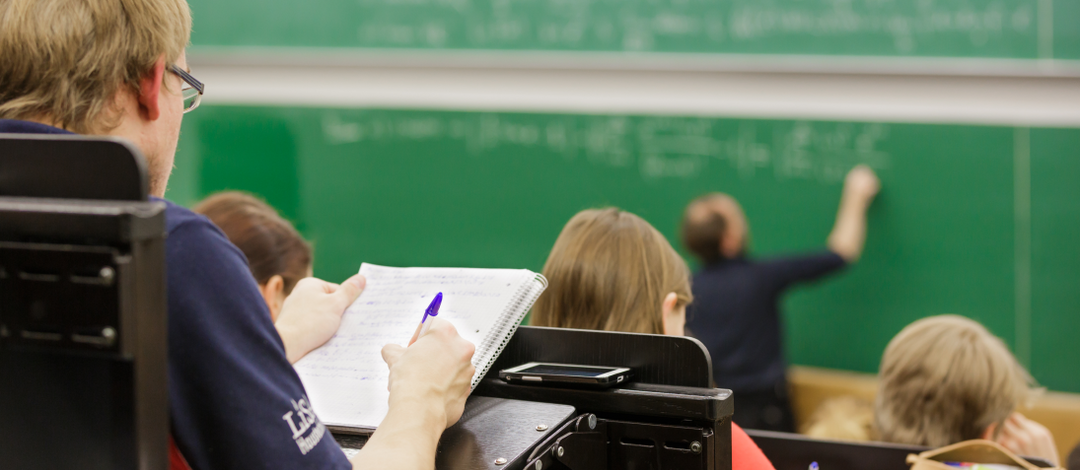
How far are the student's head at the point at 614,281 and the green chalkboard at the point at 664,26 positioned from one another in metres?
1.55

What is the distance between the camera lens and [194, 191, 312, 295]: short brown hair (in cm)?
181

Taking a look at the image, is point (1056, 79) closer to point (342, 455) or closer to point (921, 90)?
point (921, 90)

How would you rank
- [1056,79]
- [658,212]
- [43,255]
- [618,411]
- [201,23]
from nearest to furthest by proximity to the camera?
[43,255]
[618,411]
[1056,79]
[658,212]
[201,23]

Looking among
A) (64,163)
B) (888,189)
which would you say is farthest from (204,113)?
(64,163)

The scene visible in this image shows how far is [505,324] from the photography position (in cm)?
95

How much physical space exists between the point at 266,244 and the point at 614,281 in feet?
2.57

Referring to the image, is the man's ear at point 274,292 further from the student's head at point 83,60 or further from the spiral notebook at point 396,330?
the student's head at point 83,60

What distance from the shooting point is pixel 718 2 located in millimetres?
2920

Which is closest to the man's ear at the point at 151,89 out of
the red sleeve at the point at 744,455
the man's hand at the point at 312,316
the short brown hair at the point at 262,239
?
the man's hand at the point at 312,316

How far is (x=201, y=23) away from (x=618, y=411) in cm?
317

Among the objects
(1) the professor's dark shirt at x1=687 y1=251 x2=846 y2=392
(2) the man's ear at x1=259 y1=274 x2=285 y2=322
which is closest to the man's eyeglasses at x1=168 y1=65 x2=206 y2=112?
(2) the man's ear at x1=259 y1=274 x2=285 y2=322

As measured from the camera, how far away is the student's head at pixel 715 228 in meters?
2.89

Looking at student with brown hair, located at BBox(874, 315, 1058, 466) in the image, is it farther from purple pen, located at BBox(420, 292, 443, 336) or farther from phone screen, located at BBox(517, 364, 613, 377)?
purple pen, located at BBox(420, 292, 443, 336)

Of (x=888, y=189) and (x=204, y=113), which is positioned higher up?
(x=204, y=113)
